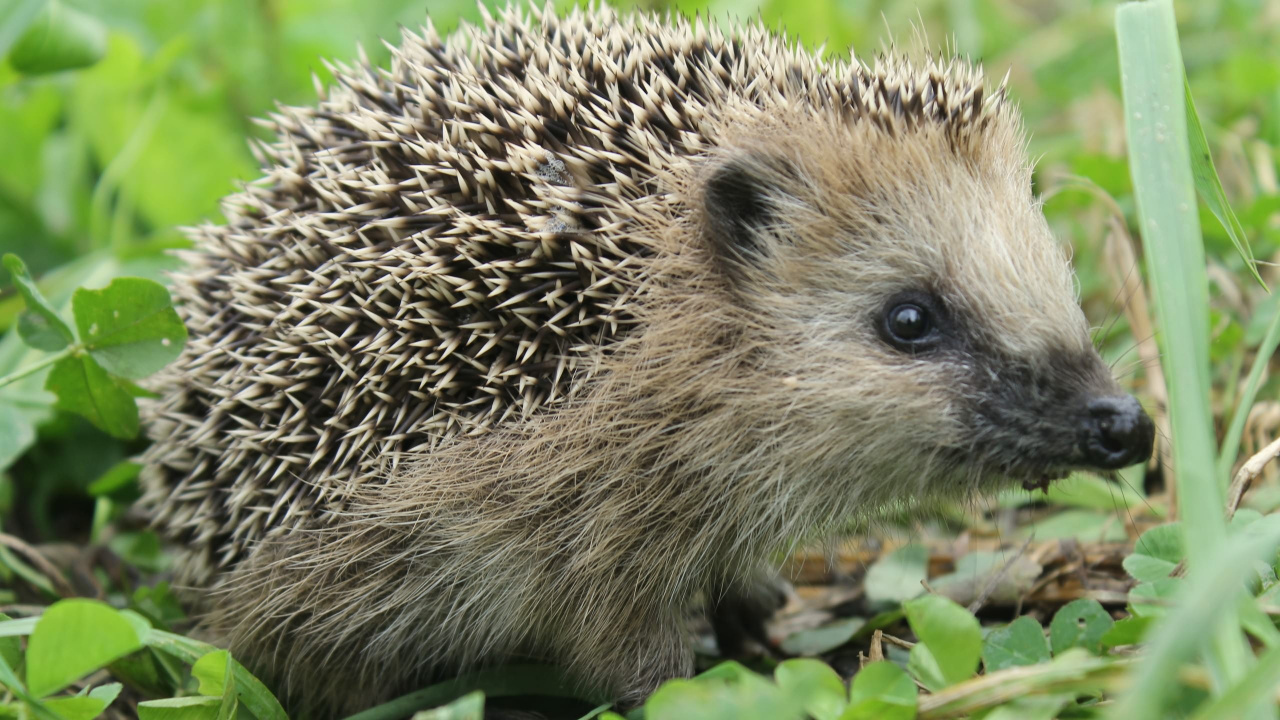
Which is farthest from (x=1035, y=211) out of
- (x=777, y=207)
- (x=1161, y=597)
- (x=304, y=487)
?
(x=304, y=487)

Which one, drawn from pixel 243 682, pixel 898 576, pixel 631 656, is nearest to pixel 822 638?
pixel 898 576

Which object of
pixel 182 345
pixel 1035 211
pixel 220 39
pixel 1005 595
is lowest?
pixel 1005 595

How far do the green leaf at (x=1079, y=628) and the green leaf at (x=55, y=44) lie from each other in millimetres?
4640

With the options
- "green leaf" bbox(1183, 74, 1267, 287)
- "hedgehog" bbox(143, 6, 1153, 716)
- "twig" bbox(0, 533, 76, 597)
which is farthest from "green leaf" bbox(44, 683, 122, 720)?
"green leaf" bbox(1183, 74, 1267, 287)

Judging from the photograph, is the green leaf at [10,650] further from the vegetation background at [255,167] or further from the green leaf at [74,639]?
the vegetation background at [255,167]

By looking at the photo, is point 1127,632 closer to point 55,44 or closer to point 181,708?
point 181,708

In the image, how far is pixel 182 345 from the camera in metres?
4.09

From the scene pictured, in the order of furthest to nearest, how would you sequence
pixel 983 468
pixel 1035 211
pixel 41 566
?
1. pixel 41 566
2. pixel 1035 211
3. pixel 983 468

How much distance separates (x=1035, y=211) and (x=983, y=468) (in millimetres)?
967

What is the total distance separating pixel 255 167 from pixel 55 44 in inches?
84.2

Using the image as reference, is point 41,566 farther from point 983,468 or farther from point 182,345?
point 983,468

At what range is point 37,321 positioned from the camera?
421cm

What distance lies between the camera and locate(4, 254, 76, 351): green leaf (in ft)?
13.0

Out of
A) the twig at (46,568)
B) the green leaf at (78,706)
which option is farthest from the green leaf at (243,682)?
the twig at (46,568)
